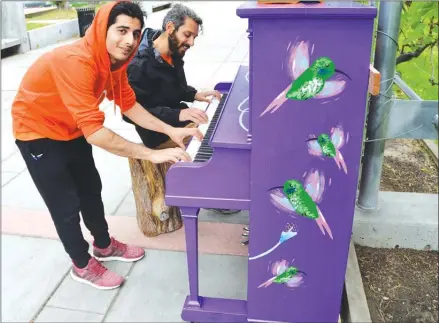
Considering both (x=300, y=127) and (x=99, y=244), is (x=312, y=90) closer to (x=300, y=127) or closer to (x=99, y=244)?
(x=300, y=127)

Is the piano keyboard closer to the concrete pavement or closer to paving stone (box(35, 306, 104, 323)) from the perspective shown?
the concrete pavement

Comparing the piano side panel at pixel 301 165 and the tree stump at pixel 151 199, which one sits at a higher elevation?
the piano side panel at pixel 301 165

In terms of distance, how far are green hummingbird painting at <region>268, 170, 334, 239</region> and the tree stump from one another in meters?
1.24

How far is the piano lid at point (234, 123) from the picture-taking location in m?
1.90

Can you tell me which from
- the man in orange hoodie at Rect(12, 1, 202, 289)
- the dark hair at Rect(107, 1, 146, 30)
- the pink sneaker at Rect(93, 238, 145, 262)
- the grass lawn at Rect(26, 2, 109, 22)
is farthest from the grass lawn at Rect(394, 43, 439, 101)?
the grass lawn at Rect(26, 2, 109, 22)

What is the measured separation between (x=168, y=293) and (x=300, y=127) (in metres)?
1.41

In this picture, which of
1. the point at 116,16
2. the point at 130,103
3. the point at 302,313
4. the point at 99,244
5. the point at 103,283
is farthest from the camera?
the point at 99,244

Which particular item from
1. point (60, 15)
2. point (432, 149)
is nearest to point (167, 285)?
point (432, 149)

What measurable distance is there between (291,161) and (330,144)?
18 centimetres

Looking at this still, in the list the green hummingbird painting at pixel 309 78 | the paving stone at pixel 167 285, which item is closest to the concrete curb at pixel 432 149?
the paving stone at pixel 167 285

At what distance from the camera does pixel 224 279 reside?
2.76 m

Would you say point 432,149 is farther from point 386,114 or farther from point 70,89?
point 70,89

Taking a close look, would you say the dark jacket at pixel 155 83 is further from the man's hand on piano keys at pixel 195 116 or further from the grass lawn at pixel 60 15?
the grass lawn at pixel 60 15

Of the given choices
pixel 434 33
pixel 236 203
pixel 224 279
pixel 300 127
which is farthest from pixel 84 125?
pixel 434 33
